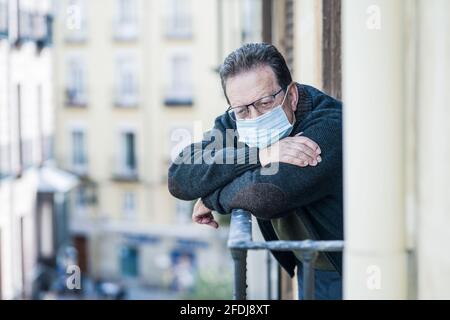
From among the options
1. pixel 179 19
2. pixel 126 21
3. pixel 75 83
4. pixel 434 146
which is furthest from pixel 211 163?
pixel 75 83

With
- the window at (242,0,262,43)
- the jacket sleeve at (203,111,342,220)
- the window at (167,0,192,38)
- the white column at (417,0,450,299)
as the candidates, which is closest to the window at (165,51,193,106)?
the window at (167,0,192,38)

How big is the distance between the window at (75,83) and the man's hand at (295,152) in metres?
6.12

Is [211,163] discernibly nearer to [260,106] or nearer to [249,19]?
[260,106]

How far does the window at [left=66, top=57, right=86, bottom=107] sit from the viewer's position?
718 cm

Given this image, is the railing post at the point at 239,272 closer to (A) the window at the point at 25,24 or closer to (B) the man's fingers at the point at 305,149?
(B) the man's fingers at the point at 305,149

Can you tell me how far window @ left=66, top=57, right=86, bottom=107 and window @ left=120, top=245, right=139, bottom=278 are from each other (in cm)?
128

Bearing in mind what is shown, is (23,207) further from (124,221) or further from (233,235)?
(233,235)

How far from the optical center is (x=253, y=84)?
1.17 m

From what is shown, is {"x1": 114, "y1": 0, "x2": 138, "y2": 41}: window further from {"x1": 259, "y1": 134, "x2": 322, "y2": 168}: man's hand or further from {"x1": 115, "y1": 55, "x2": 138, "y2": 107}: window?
{"x1": 259, "y1": 134, "x2": 322, "y2": 168}: man's hand

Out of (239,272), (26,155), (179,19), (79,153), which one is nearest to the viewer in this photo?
(239,272)

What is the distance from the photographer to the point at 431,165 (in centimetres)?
94

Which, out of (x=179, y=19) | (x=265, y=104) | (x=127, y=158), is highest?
(x=179, y=19)

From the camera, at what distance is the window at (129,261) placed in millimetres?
7348

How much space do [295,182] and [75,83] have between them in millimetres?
6297
